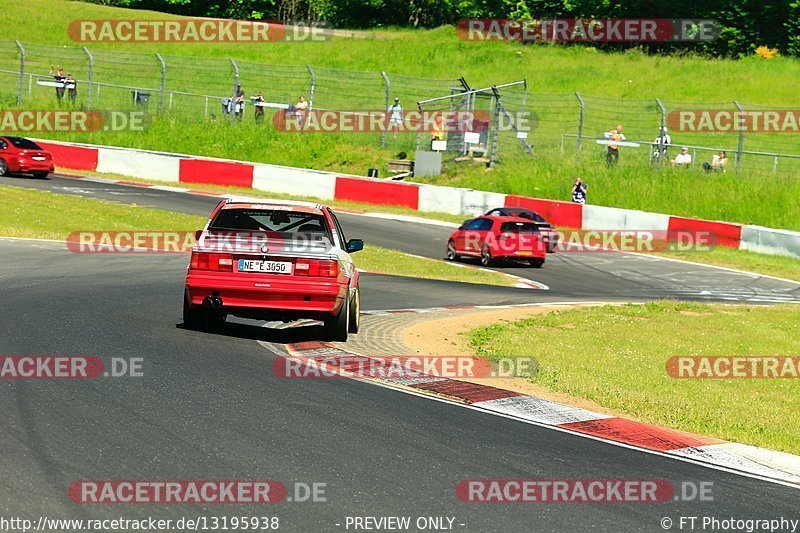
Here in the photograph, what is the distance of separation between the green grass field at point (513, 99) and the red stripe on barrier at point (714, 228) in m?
1.85

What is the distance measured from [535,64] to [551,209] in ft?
92.1

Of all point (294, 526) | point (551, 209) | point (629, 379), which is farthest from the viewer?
point (551, 209)

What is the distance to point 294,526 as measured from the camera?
5.29 metres

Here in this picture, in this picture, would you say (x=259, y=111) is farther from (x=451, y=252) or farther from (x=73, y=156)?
(x=451, y=252)

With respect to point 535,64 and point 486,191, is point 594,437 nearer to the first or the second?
point 486,191

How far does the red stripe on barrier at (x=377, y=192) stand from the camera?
3394 centimetres

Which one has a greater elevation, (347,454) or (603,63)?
(603,63)

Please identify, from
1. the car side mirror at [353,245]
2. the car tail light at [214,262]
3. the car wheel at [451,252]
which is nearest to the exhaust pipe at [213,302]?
the car tail light at [214,262]

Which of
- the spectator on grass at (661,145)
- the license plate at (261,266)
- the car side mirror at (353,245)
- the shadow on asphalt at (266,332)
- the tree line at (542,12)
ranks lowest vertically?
the shadow on asphalt at (266,332)

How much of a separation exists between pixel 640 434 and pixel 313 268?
4127 millimetres

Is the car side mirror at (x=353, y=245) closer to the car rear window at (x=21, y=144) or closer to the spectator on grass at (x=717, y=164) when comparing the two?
the spectator on grass at (x=717, y=164)

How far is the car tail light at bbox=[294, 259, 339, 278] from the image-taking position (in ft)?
36.7

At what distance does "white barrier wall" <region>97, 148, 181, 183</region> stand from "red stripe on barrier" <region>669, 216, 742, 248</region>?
643 inches

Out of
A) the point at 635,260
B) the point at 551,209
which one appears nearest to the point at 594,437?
the point at 635,260
